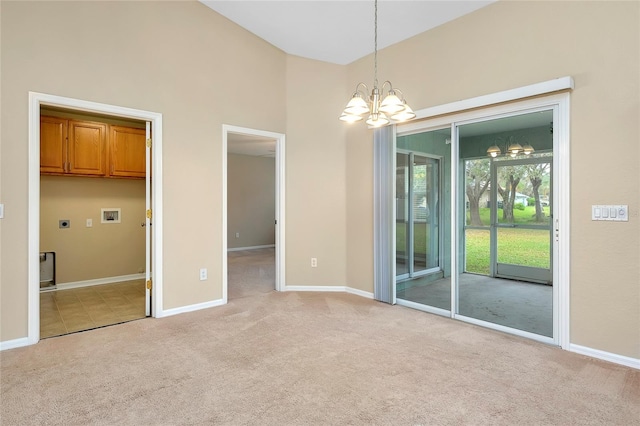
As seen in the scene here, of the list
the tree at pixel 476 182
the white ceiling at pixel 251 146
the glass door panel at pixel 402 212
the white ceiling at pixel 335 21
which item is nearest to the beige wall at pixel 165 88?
the white ceiling at pixel 335 21

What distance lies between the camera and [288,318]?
376 centimetres

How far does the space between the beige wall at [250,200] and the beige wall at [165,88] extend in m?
5.04

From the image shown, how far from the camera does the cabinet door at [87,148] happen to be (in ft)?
15.7

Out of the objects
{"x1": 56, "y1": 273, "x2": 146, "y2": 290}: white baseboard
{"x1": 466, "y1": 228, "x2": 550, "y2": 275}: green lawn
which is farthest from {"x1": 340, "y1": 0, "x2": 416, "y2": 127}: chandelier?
{"x1": 56, "y1": 273, "x2": 146, "y2": 290}: white baseboard

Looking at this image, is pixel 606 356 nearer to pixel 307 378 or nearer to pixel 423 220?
pixel 423 220

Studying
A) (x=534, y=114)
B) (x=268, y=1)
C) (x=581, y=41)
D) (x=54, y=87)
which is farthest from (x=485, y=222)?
(x=54, y=87)

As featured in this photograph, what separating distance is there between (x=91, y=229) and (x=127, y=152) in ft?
4.28

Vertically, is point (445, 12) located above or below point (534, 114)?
above

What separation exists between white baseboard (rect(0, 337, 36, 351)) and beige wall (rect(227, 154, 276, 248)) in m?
6.47

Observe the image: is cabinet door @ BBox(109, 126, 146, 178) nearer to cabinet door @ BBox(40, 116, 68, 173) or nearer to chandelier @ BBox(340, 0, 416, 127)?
cabinet door @ BBox(40, 116, 68, 173)

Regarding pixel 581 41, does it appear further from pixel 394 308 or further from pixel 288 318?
pixel 288 318

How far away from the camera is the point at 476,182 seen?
3.74 m

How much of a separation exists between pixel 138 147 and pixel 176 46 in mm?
2104

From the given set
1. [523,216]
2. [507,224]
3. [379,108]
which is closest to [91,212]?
[379,108]
